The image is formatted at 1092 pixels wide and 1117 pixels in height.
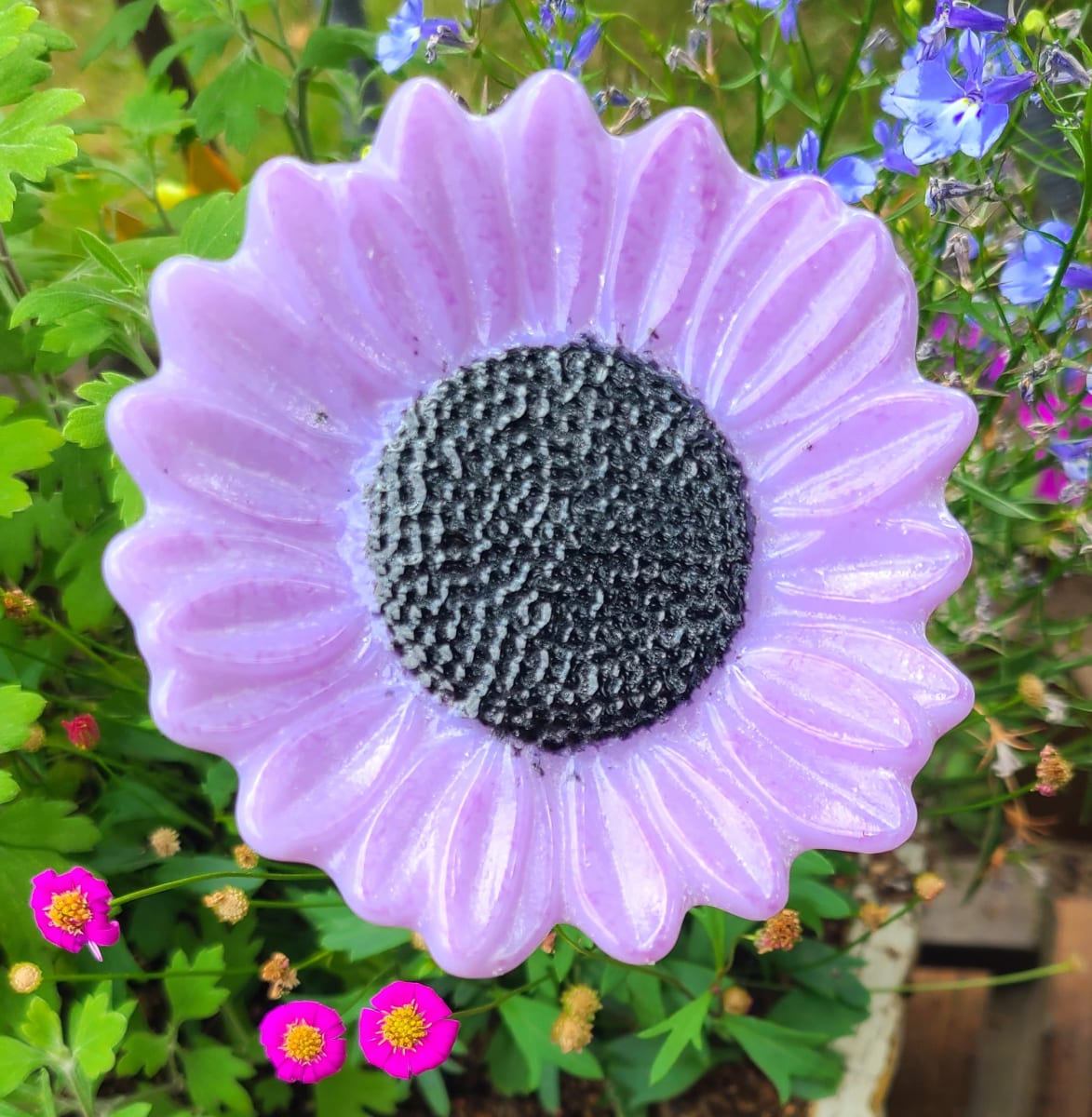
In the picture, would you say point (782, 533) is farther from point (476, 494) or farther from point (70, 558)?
point (70, 558)

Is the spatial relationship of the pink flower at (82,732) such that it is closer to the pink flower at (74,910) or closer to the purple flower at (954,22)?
the pink flower at (74,910)

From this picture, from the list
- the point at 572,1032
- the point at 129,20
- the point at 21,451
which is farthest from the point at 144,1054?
the point at 129,20

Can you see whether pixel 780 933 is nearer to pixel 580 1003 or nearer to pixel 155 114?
pixel 580 1003

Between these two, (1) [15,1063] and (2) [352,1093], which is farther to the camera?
(2) [352,1093]

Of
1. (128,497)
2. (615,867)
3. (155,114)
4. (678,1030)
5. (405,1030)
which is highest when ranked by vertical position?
(155,114)

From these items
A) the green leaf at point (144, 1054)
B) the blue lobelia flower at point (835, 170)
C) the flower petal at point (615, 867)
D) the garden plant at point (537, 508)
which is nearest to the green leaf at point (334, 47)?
the garden plant at point (537, 508)

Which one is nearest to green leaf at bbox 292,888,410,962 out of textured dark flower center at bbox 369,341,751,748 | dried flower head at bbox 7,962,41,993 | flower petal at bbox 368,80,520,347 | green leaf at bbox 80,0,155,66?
dried flower head at bbox 7,962,41,993

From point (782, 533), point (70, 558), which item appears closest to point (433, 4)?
point (70, 558)
